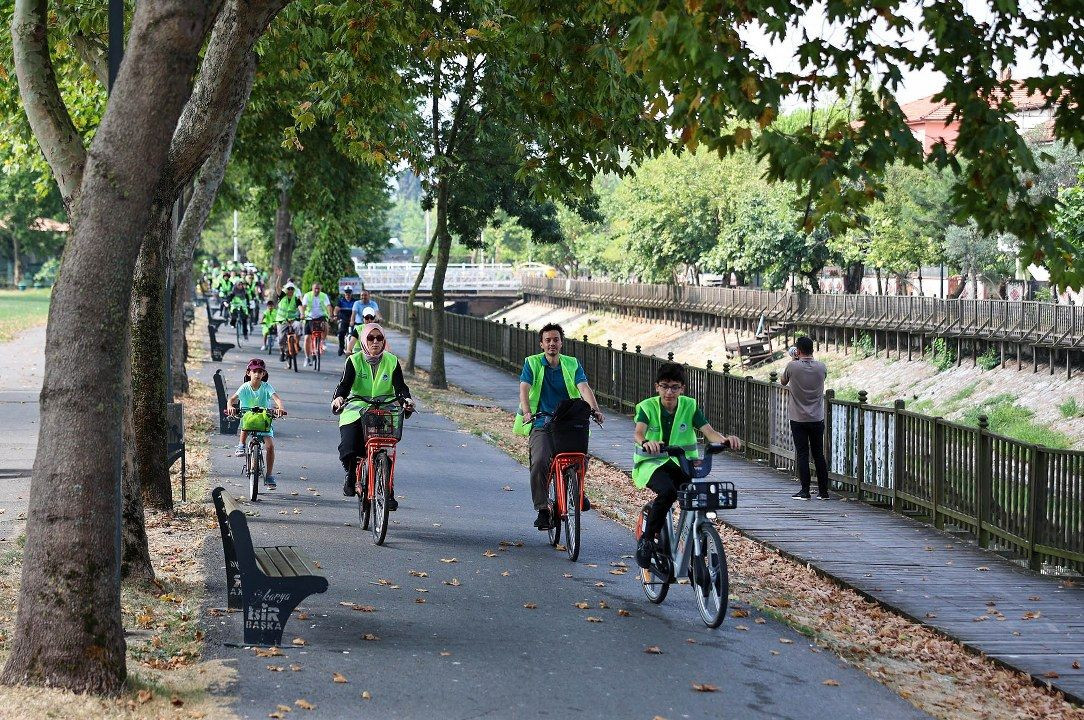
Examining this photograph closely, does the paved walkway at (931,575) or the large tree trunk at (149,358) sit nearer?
the paved walkway at (931,575)

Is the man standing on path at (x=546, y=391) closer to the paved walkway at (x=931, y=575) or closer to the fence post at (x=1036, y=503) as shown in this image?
the paved walkway at (x=931, y=575)

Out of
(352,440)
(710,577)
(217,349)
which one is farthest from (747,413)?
(217,349)

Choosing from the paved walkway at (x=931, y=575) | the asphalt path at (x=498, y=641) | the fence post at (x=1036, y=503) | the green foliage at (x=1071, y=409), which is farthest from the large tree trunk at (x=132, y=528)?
the green foliage at (x=1071, y=409)

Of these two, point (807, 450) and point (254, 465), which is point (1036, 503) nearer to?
point (807, 450)

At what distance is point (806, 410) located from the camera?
1680cm

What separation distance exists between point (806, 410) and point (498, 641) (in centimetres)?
872

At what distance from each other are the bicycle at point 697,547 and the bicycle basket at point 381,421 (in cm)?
293

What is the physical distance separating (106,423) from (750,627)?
4452mm

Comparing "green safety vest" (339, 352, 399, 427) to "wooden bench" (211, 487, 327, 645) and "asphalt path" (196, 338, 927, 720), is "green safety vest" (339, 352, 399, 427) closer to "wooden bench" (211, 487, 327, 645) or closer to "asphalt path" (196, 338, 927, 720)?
"asphalt path" (196, 338, 927, 720)

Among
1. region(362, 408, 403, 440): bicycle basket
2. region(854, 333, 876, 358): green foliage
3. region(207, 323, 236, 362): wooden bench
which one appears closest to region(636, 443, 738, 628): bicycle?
region(362, 408, 403, 440): bicycle basket

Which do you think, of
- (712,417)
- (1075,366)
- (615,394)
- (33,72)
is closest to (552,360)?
(33,72)

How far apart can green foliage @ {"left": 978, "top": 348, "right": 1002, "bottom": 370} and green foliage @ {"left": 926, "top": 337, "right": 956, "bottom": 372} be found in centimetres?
232

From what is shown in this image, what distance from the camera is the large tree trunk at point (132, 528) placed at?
9719mm

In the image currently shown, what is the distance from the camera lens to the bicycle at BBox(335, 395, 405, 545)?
1211 cm
